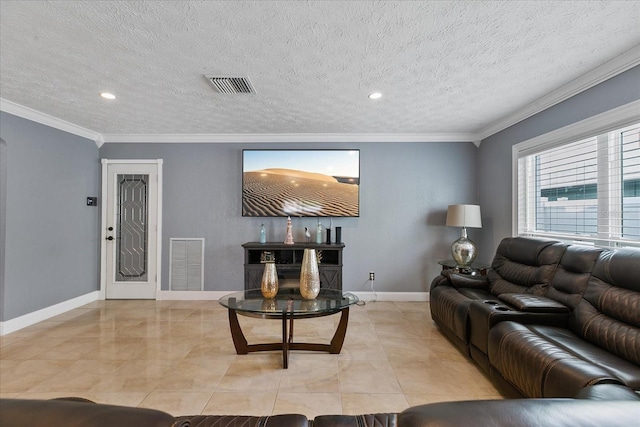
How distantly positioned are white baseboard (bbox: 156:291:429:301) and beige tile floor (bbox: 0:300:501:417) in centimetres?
81

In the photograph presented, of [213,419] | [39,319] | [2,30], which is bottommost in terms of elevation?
[39,319]

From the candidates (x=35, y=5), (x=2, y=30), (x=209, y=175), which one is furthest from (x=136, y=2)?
(x=209, y=175)

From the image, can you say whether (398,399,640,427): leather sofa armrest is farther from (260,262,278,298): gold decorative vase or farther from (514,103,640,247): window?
(514,103,640,247): window

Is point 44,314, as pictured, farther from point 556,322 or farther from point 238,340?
point 556,322

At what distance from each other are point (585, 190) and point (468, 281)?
141cm

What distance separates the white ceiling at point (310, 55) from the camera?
1873mm

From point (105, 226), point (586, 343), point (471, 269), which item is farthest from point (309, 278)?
point (105, 226)

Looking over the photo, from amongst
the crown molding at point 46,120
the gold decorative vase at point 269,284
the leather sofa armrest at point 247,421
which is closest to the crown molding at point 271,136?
the crown molding at point 46,120

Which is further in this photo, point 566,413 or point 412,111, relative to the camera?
point 412,111

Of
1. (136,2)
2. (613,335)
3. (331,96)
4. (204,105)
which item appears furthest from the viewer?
(204,105)

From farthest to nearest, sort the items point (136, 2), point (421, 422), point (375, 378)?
point (375, 378)
point (136, 2)
point (421, 422)

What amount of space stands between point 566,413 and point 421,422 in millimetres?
334

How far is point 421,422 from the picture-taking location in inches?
26.8

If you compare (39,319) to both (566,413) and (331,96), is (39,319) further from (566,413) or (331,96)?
(566,413)
